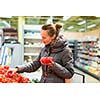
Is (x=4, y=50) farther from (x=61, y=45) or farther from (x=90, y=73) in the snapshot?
(x=90, y=73)

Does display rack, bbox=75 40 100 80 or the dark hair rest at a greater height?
the dark hair

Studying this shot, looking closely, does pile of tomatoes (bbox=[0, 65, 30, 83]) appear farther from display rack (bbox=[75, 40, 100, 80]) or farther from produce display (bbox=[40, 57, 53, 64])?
display rack (bbox=[75, 40, 100, 80])

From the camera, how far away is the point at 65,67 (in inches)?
71.2

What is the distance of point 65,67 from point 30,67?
334 mm

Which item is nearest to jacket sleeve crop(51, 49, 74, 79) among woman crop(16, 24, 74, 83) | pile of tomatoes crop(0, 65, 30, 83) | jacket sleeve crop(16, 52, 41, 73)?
woman crop(16, 24, 74, 83)

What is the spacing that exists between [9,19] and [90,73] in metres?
0.92

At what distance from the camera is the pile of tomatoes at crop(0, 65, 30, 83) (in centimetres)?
179

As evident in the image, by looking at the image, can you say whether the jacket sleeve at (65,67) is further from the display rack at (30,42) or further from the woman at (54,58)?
the display rack at (30,42)

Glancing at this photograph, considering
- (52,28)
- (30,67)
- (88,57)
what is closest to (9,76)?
(30,67)

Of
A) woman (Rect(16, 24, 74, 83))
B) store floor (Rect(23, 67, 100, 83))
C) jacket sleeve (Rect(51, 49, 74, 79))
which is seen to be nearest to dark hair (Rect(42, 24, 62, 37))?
woman (Rect(16, 24, 74, 83))

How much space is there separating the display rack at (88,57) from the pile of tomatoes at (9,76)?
533 mm

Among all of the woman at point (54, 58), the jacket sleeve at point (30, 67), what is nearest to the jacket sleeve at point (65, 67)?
the woman at point (54, 58)

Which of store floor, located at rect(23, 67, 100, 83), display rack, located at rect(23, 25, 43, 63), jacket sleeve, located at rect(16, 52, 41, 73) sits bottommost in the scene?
store floor, located at rect(23, 67, 100, 83)

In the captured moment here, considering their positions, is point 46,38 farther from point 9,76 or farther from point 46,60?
point 9,76
